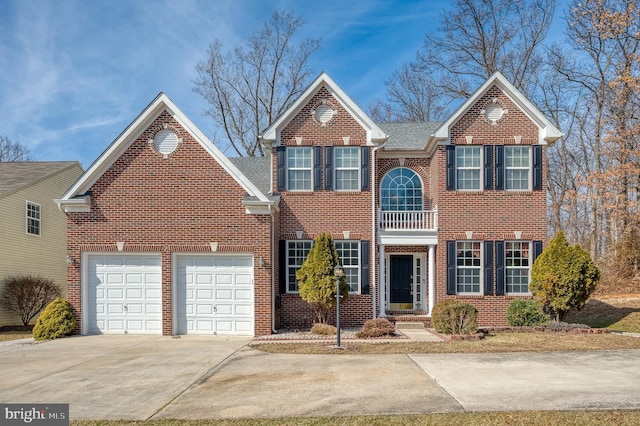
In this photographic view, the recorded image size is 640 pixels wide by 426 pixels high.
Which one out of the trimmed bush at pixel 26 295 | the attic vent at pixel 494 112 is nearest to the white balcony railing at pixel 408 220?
the attic vent at pixel 494 112

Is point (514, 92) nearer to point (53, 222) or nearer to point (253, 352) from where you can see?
point (253, 352)

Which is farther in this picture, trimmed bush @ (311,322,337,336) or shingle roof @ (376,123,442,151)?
shingle roof @ (376,123,442,151)

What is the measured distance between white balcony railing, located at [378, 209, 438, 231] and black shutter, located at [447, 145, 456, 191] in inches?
39.8

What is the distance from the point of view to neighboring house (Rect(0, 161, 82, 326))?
63.0 ft

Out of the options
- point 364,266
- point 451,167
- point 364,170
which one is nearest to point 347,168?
point 364,170

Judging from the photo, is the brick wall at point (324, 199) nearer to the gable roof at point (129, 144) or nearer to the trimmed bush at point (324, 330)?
the trimmed bush at point (324, 330)

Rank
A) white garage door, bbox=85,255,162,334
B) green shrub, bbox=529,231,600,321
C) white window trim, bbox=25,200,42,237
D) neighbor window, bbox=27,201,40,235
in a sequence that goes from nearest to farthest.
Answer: green shrub, bbox=529,231,600,321 < white garage door, bbox=85,255,162,334 < white window trim, bbox=25,200,42,237 < neighbor window, bbox=27,201,40,235

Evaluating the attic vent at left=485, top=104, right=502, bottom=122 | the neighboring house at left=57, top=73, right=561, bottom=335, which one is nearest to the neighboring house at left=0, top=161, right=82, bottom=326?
the neighboring house at left=57, top=73, right=561, bottom=335

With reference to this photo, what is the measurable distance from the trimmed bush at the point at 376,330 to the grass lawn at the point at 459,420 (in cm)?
693

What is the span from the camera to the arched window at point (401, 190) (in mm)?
17281

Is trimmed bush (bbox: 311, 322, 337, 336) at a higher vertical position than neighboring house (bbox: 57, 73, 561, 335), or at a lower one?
lower

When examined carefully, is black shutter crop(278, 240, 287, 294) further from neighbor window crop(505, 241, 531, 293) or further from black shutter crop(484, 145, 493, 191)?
neighbor window crop(505, 241, 531, 293)

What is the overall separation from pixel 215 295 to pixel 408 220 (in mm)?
6976

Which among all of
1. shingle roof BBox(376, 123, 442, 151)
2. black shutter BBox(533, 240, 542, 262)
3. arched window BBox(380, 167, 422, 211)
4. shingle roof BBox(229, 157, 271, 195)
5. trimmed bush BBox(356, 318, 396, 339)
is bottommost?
trimmed bush BBox(356, 318, 396, 339)
